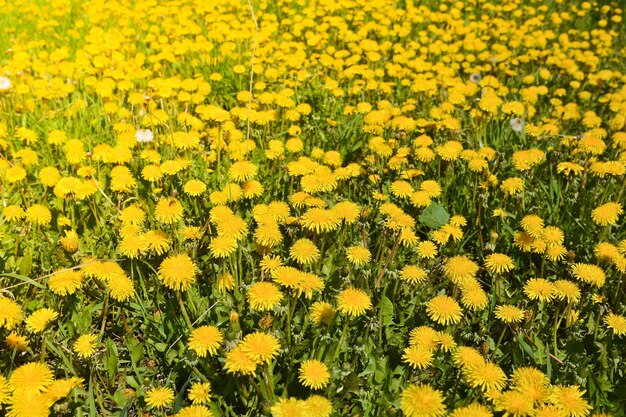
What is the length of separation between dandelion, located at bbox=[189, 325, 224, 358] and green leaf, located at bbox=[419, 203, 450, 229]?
160 cm

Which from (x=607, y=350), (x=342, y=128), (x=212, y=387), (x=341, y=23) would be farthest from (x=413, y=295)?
(x=341, y=23)

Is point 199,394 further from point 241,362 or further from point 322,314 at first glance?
point 322,314

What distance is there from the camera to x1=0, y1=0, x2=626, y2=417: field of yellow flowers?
1.89m

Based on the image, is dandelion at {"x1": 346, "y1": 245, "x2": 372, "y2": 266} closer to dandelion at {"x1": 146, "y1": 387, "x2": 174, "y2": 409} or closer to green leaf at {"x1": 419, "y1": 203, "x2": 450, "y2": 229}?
green leaf at {"x1": 419, "y1": 203, "x2": 450, "y2": 229}

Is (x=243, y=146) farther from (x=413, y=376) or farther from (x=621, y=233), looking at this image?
(x=621, y=233)

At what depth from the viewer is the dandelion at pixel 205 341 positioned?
5.78ft

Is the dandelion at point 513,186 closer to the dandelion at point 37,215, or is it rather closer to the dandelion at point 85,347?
the dandelion at point 85,347

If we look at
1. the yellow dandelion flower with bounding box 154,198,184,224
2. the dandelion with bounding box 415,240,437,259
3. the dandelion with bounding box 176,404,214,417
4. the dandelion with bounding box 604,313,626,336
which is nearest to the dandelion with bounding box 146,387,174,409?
the dandelion with bounding box 176,404,214,417

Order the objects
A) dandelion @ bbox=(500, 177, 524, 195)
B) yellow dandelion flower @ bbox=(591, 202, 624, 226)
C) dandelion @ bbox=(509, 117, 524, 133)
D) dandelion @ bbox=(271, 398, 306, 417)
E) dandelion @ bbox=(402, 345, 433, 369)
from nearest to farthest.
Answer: dandelion @ bbox=(271, 398, 306, 417) → dandelion @ bbox=(402, 345, 433, 369) → yellow dandelion flower @ bbox=(591, 202, 624, 226) → dandelion @ bbox=(500, 177, 524, 195) → dandelion @ bbox=(509, 117, 524, 133)

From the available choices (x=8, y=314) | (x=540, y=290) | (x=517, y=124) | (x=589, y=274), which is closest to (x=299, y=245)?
(x=540, y=290)

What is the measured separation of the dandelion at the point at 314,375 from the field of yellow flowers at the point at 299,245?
10 millimetres

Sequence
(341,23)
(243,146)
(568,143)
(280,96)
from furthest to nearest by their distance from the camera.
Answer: (341,23)
(280,96)
(568,143)
(243,146)

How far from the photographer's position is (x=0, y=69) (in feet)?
13.4

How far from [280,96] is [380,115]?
2.57ft
